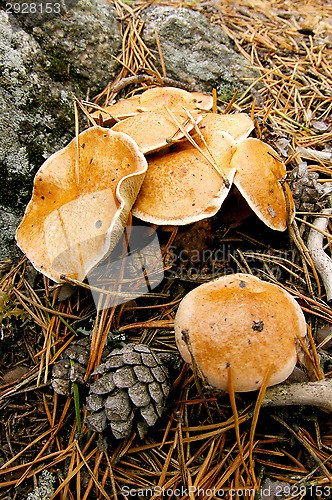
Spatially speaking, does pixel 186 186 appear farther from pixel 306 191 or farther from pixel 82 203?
pixel 306 191

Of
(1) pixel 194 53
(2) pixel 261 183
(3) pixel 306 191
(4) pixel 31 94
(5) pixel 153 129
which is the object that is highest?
(4) pixel 31 94

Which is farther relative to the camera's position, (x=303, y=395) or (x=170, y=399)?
(x=170, y=399)

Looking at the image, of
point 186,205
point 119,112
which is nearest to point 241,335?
point 186,205

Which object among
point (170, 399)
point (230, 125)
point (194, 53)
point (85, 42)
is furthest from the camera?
point (194, 53)

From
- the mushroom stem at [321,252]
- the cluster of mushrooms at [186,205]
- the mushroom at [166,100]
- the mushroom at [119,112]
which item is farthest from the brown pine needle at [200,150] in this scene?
the mushroom stem at [321,252]

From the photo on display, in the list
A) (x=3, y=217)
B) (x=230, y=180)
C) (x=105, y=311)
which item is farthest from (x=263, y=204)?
(x=3, y=217)

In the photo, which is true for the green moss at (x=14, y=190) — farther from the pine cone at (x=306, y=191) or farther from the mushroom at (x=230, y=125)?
the pine cone at (x=306, y=191)

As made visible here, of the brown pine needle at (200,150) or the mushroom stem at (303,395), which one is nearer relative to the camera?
the mushroom stem at (303,395)
